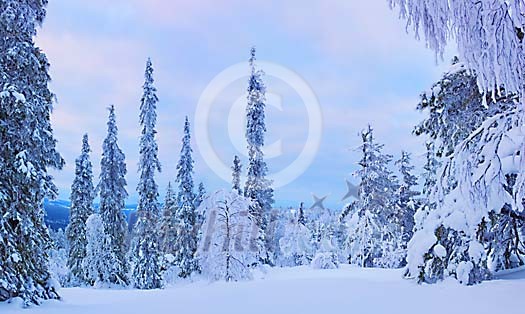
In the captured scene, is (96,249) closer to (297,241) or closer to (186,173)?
(186,173)

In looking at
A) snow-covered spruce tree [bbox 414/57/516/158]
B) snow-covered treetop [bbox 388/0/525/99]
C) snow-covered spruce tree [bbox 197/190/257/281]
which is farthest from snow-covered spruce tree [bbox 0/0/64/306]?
snow-covered spruce tree [bbox 197/190/257/281]

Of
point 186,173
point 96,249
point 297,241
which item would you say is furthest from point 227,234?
point 297,241

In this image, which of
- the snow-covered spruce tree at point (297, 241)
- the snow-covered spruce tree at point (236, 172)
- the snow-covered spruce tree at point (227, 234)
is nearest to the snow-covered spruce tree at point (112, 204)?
the snow-covered spruce tree at point (227, 234)

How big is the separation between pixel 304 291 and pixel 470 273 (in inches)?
121

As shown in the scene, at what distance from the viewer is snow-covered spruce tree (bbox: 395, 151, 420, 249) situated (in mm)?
24922

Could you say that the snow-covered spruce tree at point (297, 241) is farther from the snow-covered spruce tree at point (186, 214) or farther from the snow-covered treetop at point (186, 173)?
the snow-covered treetop at point (186, 173)

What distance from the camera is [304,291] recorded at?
8.40m

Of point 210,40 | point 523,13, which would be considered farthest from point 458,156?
point 210,40

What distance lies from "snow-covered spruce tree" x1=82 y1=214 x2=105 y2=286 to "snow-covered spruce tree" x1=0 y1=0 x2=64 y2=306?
1648 centimetres

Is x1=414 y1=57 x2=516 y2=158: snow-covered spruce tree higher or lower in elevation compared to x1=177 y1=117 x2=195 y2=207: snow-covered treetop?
lower

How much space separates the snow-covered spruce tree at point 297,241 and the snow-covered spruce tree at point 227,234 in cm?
2003

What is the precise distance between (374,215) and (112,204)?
15.6 meters

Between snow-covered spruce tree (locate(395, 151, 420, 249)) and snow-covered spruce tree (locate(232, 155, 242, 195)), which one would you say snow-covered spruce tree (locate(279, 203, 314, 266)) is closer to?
snow-covered spruce tree (locate(232, 155, 242, 195))

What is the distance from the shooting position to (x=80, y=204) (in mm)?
27047
